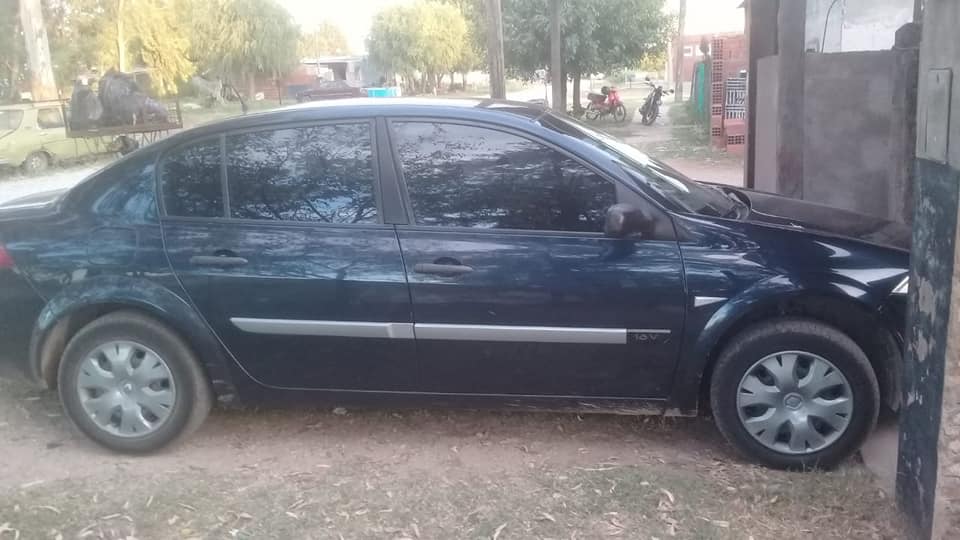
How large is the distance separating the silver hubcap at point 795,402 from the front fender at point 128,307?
2.34 meters

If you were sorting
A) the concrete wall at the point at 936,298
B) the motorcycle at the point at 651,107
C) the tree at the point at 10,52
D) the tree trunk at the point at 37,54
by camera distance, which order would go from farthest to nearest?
1. the tree at the point at 10,52
2. the tree trunk at the point at 37,54
3. the motorcycle at the point at 651,107
4. the concrete wall at the point at 936,298

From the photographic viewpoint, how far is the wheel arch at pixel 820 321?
3.82 meters

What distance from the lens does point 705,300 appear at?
3.86m

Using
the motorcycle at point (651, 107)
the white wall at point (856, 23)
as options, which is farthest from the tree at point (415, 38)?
the white wall at point (856, 23)

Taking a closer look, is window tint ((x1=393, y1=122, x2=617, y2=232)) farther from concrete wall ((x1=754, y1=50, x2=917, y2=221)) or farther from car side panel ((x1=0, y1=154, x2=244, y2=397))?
concrete wall ((x1=754, y1=50, x2=917, y2=221))

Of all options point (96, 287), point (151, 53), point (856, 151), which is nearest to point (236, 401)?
point (96, 287)

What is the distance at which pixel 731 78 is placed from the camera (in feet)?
60.5

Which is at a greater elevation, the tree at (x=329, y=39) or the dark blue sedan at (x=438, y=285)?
the tree at (x=329, y=39)

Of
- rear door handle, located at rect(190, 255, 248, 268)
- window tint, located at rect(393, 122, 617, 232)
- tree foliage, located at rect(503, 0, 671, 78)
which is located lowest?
rear door handle, located at rect(190, 255, 248, 268)

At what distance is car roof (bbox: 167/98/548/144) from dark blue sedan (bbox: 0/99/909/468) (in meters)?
0.02

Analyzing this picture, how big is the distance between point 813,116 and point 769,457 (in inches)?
180

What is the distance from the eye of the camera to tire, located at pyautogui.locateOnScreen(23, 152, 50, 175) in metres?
17.6

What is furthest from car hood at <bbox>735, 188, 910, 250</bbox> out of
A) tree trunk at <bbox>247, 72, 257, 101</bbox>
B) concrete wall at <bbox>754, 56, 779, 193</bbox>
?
tree trunk at <bbox>247, 72, 257, 101</bbox>

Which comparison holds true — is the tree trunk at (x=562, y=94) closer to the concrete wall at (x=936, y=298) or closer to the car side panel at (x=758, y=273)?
the car side panel at (x=758, y=273)
